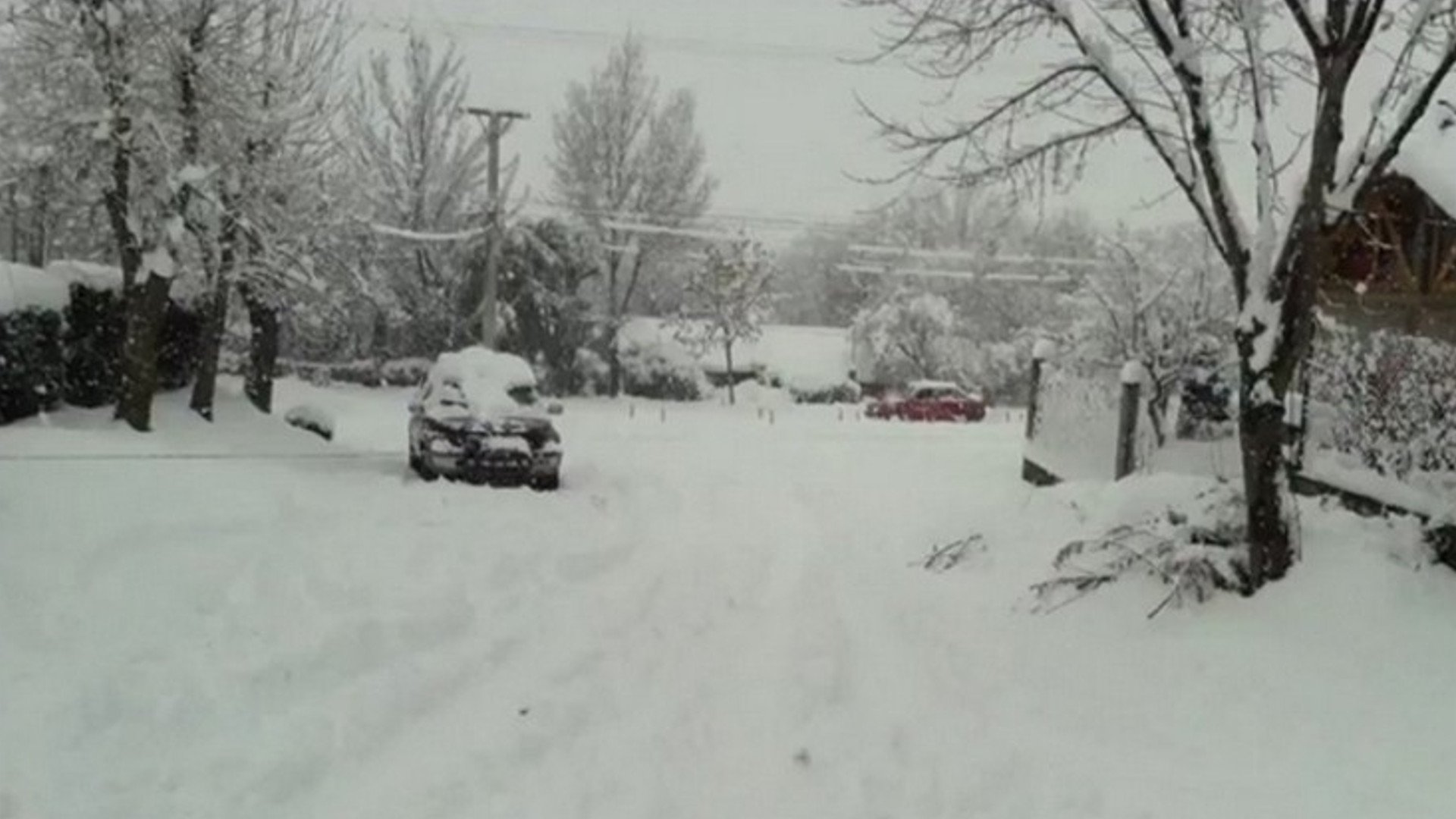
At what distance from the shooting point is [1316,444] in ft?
34.3

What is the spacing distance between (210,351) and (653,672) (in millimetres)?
14364

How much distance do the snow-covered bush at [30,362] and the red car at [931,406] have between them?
29500 mm

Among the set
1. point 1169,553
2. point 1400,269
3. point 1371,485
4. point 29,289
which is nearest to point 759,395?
point 1400,269

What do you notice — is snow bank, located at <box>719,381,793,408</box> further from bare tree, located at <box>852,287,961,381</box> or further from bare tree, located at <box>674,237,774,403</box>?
bare tree, located at <box>852,287,961,381</box>

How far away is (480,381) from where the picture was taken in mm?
17250

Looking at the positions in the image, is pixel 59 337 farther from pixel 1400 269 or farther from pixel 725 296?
pixel 725 296

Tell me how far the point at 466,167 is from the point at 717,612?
37831 mm

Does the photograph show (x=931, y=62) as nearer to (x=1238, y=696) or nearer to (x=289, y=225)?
(x=1238, y=696)

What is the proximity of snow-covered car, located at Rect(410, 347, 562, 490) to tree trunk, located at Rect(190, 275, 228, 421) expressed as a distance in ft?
12.6

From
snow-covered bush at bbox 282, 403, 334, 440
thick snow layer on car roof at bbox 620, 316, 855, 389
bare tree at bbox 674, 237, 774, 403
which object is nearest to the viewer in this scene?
snow-covered bush at bbox 282, 403, 334, 440

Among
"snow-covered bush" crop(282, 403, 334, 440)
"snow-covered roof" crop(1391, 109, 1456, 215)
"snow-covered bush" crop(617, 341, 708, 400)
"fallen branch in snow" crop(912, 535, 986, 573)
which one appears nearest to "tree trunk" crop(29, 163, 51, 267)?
"snow-covered bush" crop(282, 403, 334, 440)

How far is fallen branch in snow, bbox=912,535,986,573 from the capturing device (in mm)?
10750

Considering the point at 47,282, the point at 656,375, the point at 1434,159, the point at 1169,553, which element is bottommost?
the point at 656,375

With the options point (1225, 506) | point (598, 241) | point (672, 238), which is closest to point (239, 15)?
point (1225, 506)
